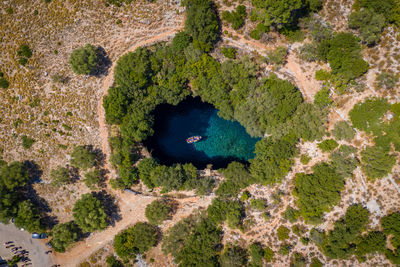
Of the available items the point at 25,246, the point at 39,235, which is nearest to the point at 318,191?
the point at 39,235

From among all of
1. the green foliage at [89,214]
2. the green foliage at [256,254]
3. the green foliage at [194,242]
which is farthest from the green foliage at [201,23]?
the green foliage at [256,254]

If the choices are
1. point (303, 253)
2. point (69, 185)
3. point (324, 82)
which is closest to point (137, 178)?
point (69, 185)

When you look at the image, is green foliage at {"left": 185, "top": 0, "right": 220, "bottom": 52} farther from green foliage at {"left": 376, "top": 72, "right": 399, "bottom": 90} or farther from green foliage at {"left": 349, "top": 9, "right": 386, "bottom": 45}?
green foliage at {"left": 376, "top": 72, "right": 399, "bottom": 90}

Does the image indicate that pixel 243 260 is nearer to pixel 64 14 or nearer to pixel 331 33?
pixel 331 33

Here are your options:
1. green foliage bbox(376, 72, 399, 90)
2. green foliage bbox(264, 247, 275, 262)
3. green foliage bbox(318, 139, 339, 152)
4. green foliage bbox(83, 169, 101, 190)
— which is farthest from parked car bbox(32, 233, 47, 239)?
green foliage bbox(376, 72, 399, 90)

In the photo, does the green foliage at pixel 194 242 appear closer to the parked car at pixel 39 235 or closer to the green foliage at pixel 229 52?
the parked car at pixel 39 235

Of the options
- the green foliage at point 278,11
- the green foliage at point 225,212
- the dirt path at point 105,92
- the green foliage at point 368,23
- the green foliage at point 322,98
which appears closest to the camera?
the green foliage at point 278,11

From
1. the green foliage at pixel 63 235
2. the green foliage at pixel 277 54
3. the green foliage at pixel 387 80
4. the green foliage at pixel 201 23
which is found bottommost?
the green foliage at pixel 63 235

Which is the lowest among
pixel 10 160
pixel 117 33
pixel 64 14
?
pixel 10 160
